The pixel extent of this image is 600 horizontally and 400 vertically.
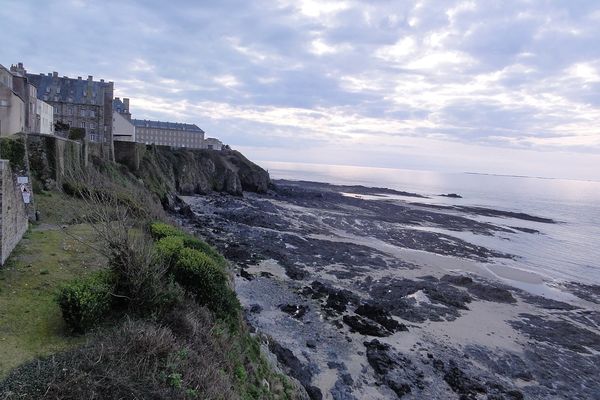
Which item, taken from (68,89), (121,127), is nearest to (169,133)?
(121,127)

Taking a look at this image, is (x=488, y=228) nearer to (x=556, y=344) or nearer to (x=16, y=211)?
(x=556, y=344)

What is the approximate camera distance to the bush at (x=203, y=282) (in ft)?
42.0

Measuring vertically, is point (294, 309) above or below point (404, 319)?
above

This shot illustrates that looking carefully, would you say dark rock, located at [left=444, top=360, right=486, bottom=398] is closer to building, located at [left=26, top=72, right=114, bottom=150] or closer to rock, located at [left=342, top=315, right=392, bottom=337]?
rock, located at [left=342, top=315, right=392, bottom=337]

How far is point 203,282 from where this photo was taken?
42.2 ft

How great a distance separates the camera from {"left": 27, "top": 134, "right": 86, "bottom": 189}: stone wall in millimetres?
26500

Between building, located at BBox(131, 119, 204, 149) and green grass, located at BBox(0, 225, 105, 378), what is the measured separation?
10275 centimetres

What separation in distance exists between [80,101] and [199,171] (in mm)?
24154

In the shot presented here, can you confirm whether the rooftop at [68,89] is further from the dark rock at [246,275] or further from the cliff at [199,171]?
the dark rock at [246,275]

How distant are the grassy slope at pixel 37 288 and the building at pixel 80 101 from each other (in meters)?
45.3

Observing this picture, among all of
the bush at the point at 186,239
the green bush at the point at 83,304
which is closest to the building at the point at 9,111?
the bush at the point at 186,239

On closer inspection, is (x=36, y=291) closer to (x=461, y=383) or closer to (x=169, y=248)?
(x=169, y=248)

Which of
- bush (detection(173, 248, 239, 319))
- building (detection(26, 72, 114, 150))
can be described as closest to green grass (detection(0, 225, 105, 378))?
bush (detection(173, 248, 239, 319))

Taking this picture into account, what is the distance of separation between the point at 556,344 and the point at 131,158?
48487mm
